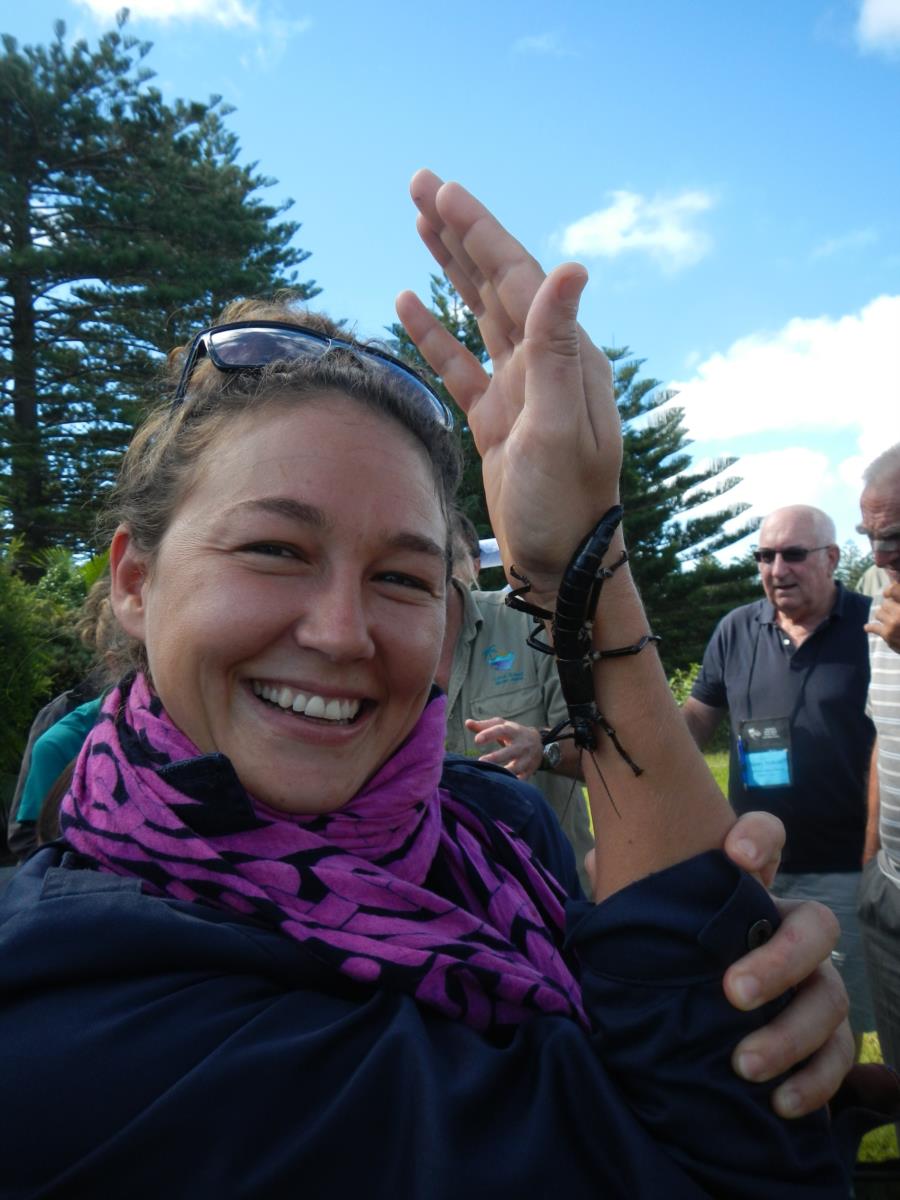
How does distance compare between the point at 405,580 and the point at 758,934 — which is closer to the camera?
the point at 758,934

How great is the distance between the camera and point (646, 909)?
1258mm

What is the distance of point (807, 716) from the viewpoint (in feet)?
16.2

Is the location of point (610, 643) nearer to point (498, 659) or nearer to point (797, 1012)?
point (797, 1012)

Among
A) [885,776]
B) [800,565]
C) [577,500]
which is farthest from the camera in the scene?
[800,565]

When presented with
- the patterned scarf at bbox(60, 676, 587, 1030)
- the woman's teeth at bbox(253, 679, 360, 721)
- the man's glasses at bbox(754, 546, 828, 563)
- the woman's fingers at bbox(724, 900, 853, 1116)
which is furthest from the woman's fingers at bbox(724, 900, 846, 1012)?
the man's glasses at bbox(754, 546, 828, 563)

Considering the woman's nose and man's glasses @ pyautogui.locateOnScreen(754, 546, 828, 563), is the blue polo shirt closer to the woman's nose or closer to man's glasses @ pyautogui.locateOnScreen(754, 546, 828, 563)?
man's glasses @ pyautogui.locateOnScreen(754, 546, 828, 563)

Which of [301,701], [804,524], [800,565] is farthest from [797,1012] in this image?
[804,524]

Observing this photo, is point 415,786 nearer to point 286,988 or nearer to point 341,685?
point 341,685

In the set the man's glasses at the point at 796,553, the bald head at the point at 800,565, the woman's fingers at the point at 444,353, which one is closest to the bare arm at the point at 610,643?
the woman's fingers at the point at 444,353

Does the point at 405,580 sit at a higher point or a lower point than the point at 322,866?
higher

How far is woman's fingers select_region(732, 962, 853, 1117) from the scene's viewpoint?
3.96ft

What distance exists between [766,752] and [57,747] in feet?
11.9

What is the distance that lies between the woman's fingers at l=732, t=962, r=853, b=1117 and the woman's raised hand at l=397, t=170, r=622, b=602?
68cm

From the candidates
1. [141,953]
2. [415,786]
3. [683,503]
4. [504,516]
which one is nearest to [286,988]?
[141,953]
